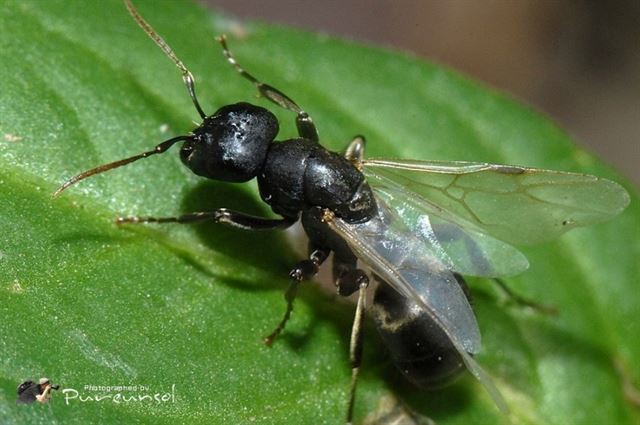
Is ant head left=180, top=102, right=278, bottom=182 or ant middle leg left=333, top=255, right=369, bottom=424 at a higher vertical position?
ant head left=180, top=102, right=278, bottom=182

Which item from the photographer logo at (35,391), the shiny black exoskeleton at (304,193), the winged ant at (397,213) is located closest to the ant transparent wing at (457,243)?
the winged ant at (397,213)

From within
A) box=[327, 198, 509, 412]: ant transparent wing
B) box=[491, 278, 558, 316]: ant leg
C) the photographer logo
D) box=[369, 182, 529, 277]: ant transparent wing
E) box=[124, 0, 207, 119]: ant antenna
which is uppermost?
box=[124, 0, 207, 119]: ant antenna

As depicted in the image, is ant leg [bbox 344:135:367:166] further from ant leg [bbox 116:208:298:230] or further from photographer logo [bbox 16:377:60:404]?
photographer logo [bbox 16:377:60:404]

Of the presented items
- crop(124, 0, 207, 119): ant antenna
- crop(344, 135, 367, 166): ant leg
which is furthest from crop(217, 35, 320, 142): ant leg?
crop(124, 0, 207, 119): ant antenna

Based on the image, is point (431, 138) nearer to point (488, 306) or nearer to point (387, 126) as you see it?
point (387, 126)

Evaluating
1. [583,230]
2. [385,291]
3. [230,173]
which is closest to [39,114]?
[230,173]

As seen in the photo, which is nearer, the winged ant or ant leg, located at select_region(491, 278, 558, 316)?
the winged ant

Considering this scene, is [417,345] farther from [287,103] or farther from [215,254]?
[287,103]
